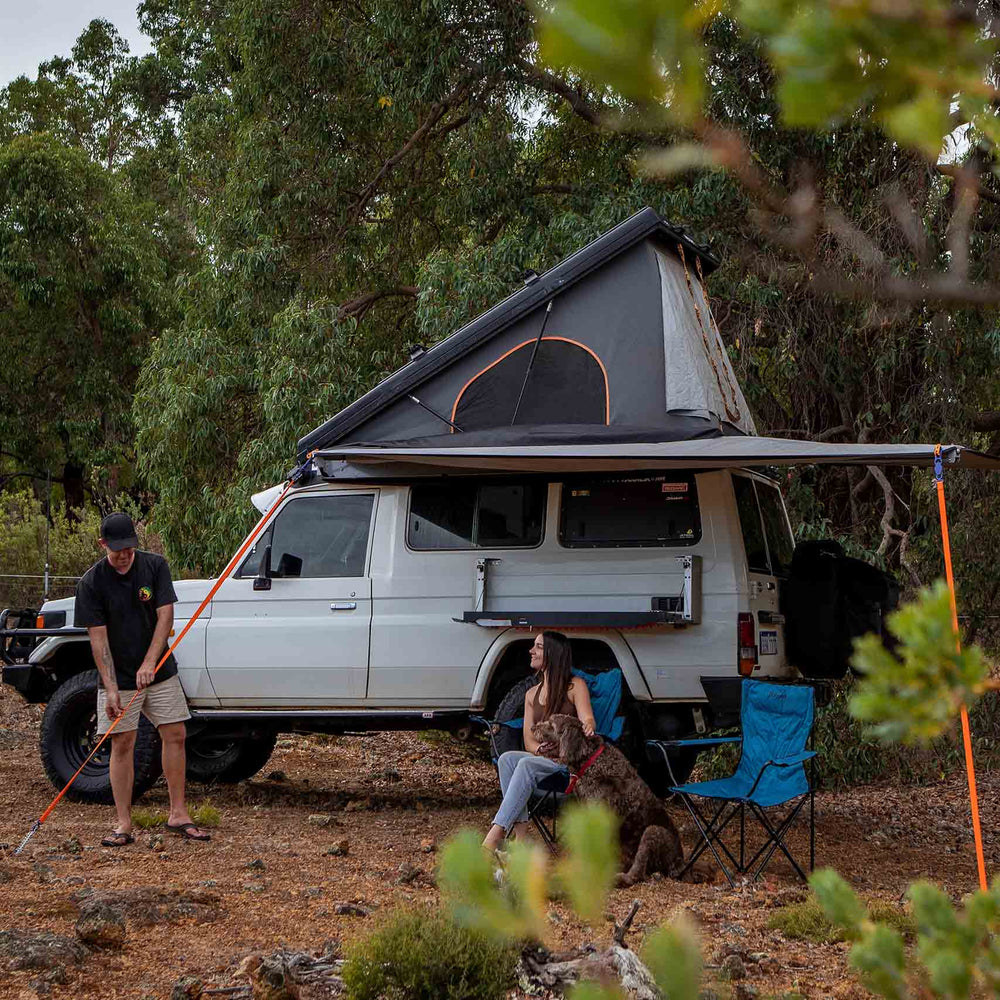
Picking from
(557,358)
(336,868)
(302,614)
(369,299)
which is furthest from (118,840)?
(369,299)

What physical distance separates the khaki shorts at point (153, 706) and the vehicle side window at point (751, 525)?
3139 mm

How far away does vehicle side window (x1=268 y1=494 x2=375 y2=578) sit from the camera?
748cm

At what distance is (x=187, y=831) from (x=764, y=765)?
3018 millimetres

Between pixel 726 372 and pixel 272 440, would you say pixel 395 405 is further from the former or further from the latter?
pixel 272 440

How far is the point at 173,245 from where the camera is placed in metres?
25.1

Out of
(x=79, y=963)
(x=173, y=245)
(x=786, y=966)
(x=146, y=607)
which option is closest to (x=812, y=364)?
(x=146, y=607)

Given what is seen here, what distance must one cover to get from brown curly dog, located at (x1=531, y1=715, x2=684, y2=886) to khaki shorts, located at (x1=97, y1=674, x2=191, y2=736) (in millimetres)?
2070

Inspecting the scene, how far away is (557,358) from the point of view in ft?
24.6

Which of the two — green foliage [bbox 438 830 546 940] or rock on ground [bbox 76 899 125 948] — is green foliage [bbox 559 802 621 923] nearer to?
green foliage [bbox 438 830 546 940]

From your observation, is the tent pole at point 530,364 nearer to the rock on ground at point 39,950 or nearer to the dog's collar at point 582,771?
the dog's collar at point 582,771

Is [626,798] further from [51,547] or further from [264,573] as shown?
[51,547]

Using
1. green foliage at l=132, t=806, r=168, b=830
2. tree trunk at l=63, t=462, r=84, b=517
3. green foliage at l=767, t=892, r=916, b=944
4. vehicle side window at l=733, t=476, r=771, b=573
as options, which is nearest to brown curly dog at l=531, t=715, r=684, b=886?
green foliage at l=767, t=892, r=916, b=944

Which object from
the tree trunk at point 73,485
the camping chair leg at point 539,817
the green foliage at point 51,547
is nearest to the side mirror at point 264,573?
the camping chair leg at point 539,817

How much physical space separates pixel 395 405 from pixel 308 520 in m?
0.87
